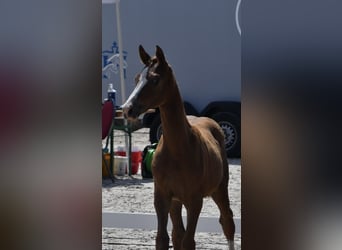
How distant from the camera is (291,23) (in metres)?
1.12

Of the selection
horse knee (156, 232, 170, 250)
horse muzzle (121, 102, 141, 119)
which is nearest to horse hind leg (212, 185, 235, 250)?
horse knee (156, 232, 170, 250)

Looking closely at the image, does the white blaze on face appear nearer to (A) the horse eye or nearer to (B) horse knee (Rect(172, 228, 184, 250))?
(A) the horse eye

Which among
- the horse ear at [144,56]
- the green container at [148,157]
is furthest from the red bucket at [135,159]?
the horse ear at [144,56]

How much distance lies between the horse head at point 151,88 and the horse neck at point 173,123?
5 centimetres

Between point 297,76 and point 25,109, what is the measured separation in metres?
0.53

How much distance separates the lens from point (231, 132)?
10133 millimetres

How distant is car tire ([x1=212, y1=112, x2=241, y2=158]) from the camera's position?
1009 cm

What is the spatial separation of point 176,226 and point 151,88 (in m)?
1.00

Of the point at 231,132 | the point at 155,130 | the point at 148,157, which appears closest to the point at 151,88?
the point at 148,157

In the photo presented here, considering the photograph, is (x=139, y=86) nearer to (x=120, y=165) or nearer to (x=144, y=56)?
(x=144, y=56)

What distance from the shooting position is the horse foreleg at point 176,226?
4246mm

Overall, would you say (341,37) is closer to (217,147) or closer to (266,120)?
(266,120)

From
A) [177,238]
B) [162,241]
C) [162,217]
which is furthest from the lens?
[177,238]

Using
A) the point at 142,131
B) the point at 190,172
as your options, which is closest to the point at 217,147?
the point at 190,172
